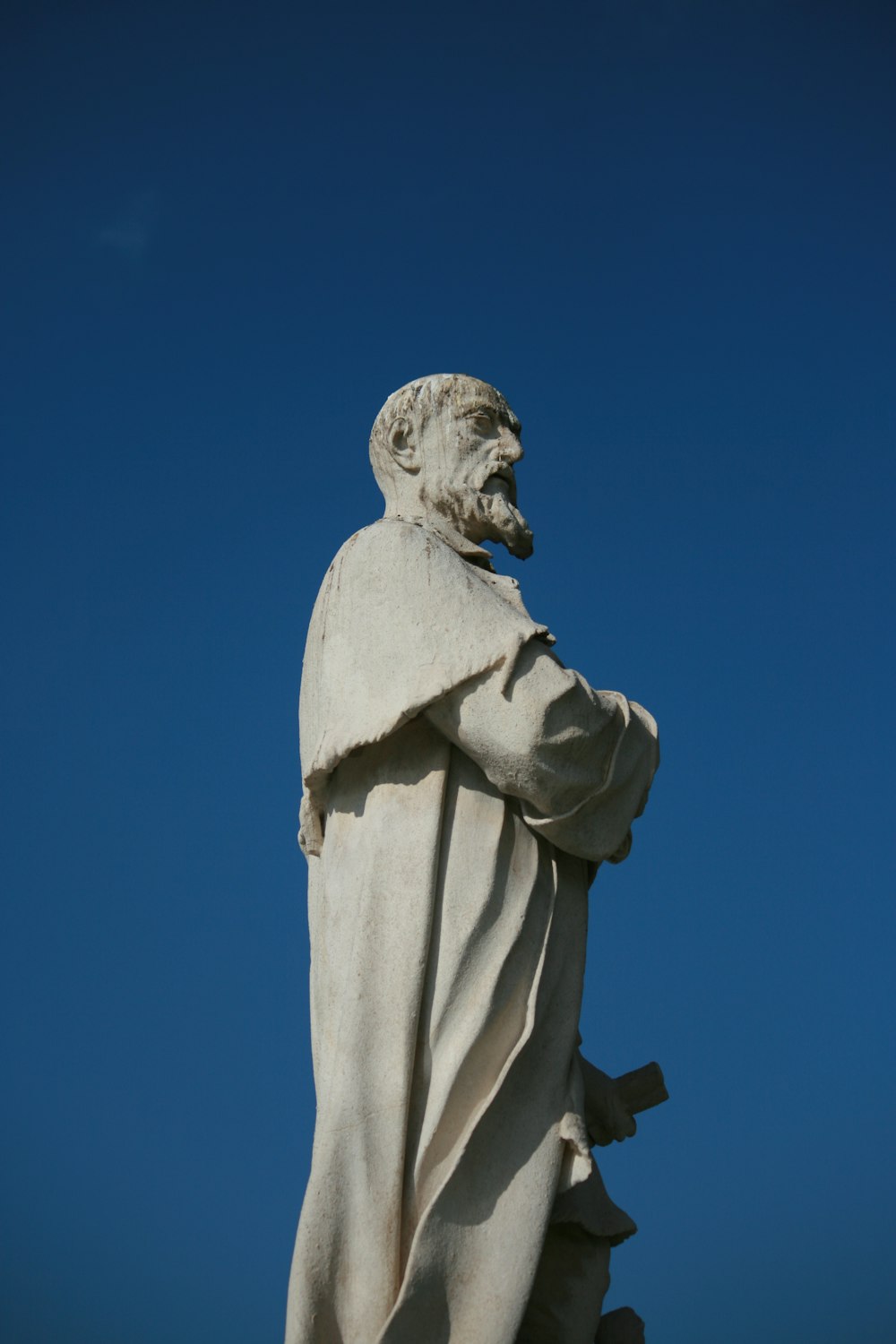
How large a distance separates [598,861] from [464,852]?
60 centimetres

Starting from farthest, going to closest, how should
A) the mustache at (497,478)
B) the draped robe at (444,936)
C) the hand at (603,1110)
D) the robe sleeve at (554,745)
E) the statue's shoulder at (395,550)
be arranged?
the mustache at (497,478), the hand at (603,1110), the statue's shoulder at (395,550), the robe sleeve at (554,745), the draped robe at (444,936)

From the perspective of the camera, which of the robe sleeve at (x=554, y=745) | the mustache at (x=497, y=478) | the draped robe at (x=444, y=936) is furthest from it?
the mustache at (x=497, y=478)

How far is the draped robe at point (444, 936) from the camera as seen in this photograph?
502 centimetres

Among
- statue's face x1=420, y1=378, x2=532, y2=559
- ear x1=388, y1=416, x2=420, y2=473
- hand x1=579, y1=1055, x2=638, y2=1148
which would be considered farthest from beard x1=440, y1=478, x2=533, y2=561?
hand x1=579, y1=1055, x2=638, y2=1148

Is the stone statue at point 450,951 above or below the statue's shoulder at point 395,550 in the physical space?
below

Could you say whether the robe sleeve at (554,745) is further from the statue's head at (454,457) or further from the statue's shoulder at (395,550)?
the statue's head at (454,457)

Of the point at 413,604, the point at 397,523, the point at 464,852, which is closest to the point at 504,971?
the point at 464,852

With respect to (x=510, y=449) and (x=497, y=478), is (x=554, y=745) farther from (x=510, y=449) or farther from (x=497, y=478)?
(x=510, y=449)

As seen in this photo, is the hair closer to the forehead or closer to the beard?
the forehead

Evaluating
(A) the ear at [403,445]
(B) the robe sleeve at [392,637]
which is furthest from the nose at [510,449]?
(B) the robe sleeve at [392,637]

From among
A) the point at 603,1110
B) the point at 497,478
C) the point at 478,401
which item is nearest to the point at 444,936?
the point at 603,1110

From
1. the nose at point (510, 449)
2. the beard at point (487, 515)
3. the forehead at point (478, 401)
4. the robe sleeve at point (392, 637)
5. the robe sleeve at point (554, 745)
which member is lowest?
the robe sleeve at point (554, 745)

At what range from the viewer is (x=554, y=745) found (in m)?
5.33

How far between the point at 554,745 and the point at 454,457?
146cm
